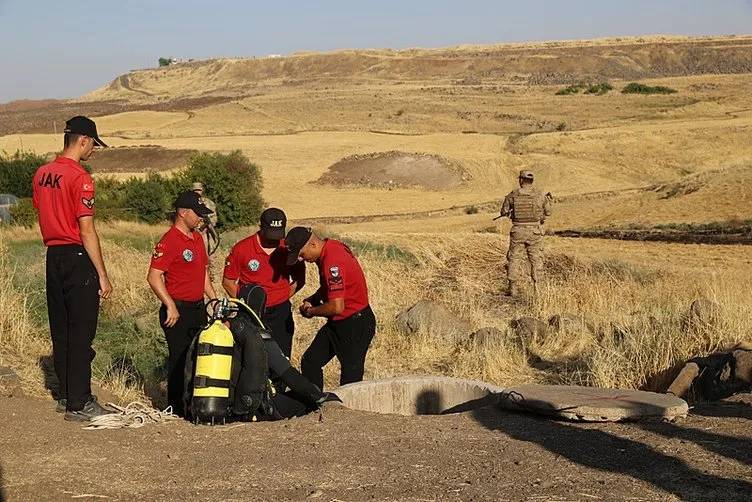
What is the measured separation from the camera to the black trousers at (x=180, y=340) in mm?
7902

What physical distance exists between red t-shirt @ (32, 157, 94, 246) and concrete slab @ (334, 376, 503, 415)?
93.9 inches

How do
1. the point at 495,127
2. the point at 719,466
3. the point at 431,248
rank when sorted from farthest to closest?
the point at 495,127
the point at 431,248
the point at 719,466

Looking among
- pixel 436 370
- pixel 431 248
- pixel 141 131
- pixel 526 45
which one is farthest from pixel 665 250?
pixel 526 45

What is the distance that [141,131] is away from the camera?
221 feet

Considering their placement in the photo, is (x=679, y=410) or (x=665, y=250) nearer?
(x=679, y=410)

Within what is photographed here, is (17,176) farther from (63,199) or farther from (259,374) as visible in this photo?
(259,374)

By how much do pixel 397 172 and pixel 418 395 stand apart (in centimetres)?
3647

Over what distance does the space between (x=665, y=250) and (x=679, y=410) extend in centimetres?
1581

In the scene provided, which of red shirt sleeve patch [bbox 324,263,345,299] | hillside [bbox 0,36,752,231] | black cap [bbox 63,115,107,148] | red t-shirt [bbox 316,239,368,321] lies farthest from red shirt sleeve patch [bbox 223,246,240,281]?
hillside [bbox 0,36,752,231]

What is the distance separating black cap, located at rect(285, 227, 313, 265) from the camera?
7.84 m

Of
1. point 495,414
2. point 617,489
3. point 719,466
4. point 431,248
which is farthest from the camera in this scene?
point 431,248

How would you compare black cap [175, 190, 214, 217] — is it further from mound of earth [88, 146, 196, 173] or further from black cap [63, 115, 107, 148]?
mound of earth [88, 146, 196, 173]

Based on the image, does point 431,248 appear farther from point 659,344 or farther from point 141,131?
point 141,131

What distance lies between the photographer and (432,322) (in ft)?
42.4
